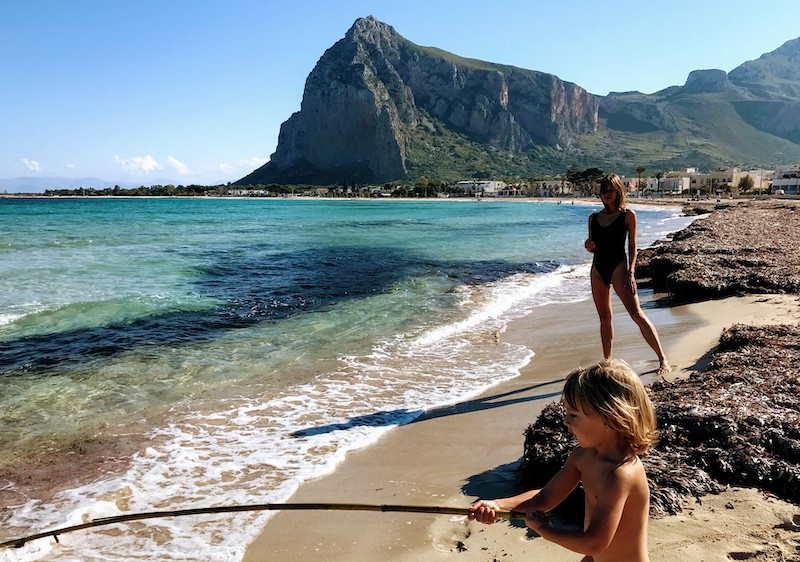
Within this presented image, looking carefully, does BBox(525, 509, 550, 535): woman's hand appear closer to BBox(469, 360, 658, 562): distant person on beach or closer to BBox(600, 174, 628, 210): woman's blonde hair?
BBox(469, 360, 658, 562): distant person on beach

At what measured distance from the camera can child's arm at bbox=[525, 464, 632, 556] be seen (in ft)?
6.27

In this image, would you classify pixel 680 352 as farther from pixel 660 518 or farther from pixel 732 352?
pixel 660 518

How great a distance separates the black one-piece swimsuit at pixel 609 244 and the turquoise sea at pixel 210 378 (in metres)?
1.90

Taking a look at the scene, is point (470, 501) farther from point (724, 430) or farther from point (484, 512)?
point (484, 512)

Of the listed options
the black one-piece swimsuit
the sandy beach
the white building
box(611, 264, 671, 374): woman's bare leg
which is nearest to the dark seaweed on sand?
the sandy beach

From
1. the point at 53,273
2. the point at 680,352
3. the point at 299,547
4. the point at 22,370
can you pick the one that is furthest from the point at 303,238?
the point at 299,547

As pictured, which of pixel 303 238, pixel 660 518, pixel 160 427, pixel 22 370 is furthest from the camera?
pixel 303 238

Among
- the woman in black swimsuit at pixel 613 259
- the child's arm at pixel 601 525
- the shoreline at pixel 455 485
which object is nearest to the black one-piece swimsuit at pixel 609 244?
the woman in black swimsuit at pixel 613 259

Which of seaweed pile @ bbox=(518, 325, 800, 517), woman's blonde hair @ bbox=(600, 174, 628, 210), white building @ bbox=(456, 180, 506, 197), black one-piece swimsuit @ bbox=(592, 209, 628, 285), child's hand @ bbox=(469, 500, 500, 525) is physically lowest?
seaweed pile @ bbox=(518, 325, 800, 517)

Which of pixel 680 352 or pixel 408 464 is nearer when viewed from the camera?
pixel 408 464

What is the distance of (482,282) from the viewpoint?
1590 centimetres

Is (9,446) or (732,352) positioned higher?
(732,352)

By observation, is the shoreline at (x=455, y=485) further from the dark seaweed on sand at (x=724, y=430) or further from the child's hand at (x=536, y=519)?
the child's hand at (x=536, y=519)

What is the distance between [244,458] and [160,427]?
1.28m
